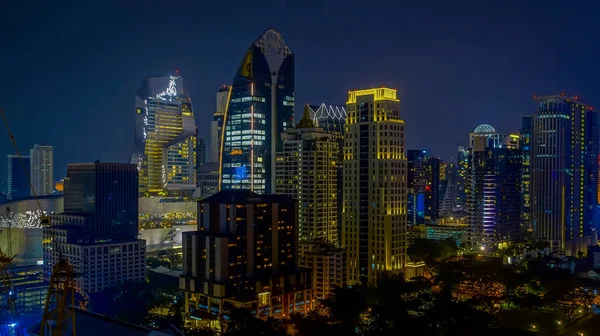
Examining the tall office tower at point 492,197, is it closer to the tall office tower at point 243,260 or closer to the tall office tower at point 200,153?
the tall office tower at point 243,260

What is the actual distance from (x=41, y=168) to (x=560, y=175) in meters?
45.5

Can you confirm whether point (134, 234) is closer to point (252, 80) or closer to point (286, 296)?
point (252, 80)

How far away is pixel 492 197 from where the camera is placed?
38.2m

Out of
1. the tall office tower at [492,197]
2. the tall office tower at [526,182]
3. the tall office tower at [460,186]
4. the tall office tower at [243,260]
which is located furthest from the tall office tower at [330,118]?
the tall office tower at [460,186]

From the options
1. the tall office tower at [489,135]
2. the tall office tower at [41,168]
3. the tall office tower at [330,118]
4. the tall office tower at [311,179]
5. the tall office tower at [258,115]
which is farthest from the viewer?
the tall office tower at [41,168]

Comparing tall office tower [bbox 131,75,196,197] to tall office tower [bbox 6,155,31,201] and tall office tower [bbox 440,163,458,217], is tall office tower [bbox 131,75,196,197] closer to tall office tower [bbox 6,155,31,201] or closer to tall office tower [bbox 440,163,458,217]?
tall office tower [bbox 6,155,31,201]

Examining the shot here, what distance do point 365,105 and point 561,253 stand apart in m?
19.4

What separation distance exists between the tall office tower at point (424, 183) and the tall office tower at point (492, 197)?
897 cm

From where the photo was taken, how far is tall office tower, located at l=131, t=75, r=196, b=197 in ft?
170

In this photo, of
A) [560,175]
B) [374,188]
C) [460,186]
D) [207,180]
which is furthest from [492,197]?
[207,180]

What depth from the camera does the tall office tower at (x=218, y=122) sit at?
1850 inches

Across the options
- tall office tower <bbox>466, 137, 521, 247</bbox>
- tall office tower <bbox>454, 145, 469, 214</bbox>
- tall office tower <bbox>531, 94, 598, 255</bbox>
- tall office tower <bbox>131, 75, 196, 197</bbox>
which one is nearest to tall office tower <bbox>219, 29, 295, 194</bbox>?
tall office tower <bbox>131, 75, 196, 197</bbox>

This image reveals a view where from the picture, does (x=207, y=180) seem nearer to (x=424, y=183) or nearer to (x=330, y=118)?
(x=330, y=118)

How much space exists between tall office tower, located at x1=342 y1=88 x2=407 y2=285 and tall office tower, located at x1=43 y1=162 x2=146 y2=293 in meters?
12.0
